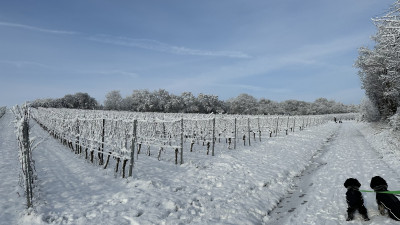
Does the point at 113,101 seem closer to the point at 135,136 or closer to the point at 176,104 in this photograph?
the point at 176,104

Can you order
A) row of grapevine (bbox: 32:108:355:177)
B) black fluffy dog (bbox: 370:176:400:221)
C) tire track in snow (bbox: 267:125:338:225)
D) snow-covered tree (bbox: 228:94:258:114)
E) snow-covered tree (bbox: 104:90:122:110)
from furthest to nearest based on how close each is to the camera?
snow-covered tree (bbox: 228:94:258:114)
snow-covered tree (bbox: 104:90:122:110)
row of grapevine (bbox: 32:108:355:177)
tire track in snow (bbox: 267:125:338:225)
black fluffy dog (bbox: 370:176:400:221)

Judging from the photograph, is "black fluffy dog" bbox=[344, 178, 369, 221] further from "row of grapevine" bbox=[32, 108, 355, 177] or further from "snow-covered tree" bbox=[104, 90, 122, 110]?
"snow-covered tree" bbox=[104, 90, 122, 110]

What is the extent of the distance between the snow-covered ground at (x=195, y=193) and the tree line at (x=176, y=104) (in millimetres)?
52964

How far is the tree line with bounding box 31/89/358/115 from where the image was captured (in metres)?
78.2

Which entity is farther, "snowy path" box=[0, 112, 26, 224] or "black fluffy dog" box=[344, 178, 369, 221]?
"snowy path" box=[0, 112, 26, 224]

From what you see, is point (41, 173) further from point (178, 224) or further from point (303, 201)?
point (303, 201)

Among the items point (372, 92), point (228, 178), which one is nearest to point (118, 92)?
point (372, 92)

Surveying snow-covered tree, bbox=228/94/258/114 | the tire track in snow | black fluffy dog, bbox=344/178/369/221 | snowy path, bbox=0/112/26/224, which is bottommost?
the tire track in snow

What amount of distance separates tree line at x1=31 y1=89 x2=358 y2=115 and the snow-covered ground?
53.0 m

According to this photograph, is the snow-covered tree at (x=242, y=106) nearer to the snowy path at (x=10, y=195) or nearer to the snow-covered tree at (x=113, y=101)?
the snow-covered tree at (x=113, y=101)

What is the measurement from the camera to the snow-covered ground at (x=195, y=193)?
5.62m

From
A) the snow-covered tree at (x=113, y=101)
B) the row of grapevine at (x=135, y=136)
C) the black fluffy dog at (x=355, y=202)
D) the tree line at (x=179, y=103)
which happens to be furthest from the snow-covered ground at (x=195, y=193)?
the snow-covered tree at (x=113, y=101)

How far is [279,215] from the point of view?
20.0 ft

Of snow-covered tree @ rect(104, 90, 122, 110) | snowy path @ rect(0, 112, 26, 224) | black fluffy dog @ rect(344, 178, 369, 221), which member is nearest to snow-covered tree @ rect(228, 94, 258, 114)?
snow-covered tree @ rect(104, 90, 122, 110)
